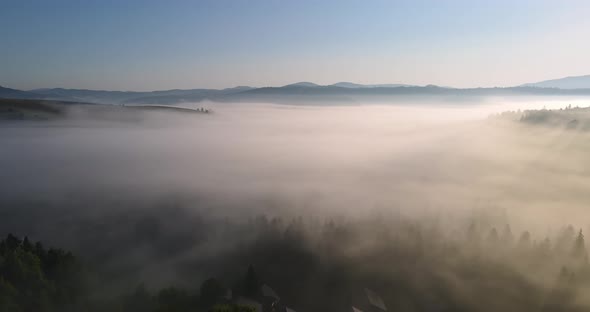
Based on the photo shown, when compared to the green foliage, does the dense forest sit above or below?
below

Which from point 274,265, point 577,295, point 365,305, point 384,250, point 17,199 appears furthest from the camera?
point 17,199

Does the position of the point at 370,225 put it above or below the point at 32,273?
below

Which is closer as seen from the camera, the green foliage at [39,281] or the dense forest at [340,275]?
the green foliage at [39,281]

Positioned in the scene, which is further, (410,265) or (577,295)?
(410,265)

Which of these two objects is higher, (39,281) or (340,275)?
(39,281)

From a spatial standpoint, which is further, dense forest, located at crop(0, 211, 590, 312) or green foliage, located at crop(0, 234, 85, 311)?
dense forest, located at crop(0, 211, 590, 312)

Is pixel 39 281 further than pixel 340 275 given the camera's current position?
No

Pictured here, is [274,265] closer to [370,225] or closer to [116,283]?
[116,283]

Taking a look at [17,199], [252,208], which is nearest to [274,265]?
[252,208]
